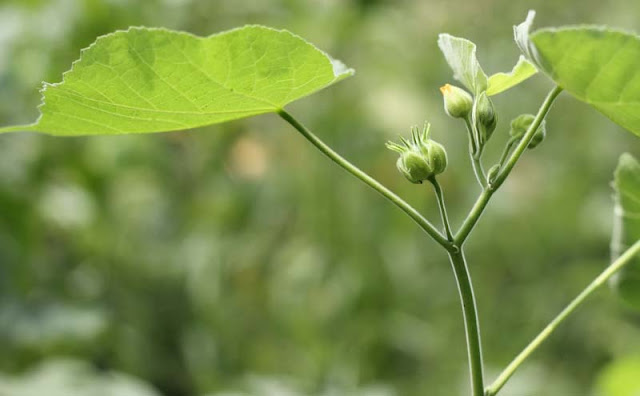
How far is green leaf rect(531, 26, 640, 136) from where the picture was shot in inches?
13.4

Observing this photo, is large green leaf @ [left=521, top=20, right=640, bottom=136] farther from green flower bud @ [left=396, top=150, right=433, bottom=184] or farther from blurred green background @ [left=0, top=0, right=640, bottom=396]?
blurred green background @ [left=0, top=0, right=640, bottom=396]

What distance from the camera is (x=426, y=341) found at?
1427mm

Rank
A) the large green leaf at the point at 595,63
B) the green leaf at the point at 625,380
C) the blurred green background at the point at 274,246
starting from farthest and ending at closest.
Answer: the blurred green background at the point at 274,246 → the green leaf at the point at 625,380 → the large green leaf at the point at 595,63

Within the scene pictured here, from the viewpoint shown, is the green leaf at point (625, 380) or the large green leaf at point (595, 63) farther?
the green leaf at point (625, 380)

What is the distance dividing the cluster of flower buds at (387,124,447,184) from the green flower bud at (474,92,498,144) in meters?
0.02

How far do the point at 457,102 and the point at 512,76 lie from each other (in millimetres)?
32

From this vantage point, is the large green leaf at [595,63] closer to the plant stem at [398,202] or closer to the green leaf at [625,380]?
the plant stem at [398,202]

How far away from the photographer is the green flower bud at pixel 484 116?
401 mm

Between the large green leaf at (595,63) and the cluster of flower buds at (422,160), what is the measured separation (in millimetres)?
67

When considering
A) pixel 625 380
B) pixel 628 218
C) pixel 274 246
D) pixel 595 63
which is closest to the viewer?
pixel 595 63

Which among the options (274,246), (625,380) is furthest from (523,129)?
(274,246)

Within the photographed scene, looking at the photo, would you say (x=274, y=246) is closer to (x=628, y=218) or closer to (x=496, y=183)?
(x=628, y=218)

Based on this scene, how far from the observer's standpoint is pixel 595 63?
1.16ft

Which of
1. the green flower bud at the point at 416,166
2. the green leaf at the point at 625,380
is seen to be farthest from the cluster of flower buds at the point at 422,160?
the green leaf at the point at 625,380
